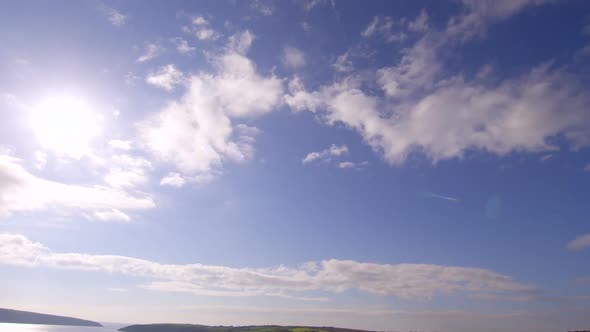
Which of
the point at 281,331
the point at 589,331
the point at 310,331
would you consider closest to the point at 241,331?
the point at 281,331

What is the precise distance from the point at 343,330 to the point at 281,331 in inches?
1296

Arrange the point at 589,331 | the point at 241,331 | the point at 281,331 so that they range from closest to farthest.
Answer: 1. the point at 589,331
2. the point at 281,331
3. the point at 241,331

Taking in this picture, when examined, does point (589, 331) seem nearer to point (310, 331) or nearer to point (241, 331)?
point (310, 331)

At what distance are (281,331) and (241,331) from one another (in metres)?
49.9

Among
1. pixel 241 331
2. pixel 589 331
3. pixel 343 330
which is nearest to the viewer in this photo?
pixel 589 331

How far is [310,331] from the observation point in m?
151

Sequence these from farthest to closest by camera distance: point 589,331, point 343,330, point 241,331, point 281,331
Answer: point 241,331, point 343,330, point 281,331, point 589,331

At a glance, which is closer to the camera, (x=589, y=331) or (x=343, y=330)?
(x=589, y=331)

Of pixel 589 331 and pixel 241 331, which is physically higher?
pixel 589 331

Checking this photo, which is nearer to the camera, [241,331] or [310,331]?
[310,331]

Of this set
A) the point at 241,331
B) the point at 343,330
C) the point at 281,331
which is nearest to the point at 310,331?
the point at 281,331

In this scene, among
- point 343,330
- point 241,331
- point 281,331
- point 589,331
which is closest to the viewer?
point 589,331

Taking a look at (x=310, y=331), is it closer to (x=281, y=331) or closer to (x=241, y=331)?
(x=281, y=331)

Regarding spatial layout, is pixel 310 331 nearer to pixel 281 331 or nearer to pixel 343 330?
pixel 281 331
